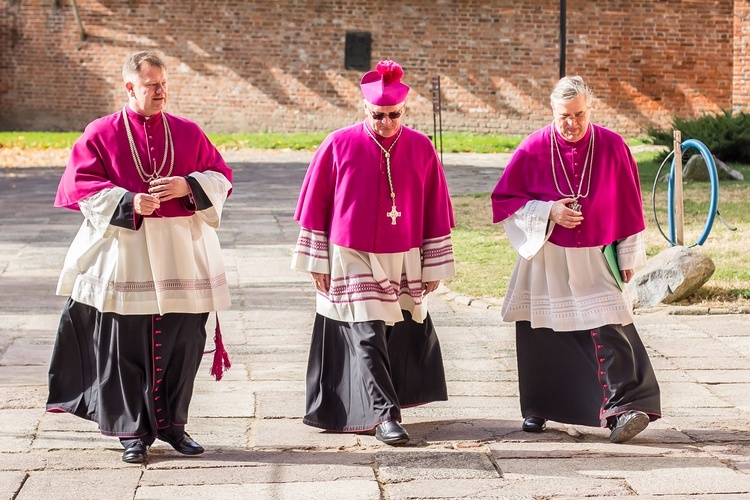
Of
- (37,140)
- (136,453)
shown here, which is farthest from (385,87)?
(37,140)

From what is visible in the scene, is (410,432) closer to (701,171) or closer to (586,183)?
(586,183)

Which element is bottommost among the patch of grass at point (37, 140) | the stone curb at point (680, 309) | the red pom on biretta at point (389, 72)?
the patch of grass at point (37, 140)

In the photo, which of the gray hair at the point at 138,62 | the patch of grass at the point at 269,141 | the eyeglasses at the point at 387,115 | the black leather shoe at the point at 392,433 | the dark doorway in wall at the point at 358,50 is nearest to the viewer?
the gray hair at the point at 138,62

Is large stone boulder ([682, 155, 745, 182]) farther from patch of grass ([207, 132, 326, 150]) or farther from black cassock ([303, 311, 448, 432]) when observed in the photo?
black cassock ([303, 311, 448, 432])

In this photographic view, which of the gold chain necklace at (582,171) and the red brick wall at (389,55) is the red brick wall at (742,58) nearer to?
the red brick wall at (389,55)

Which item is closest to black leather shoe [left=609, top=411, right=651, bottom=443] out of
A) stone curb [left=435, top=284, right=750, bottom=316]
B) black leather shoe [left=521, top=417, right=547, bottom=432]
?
black leather shoe [left=521, top=417, right=547, bottom=432]

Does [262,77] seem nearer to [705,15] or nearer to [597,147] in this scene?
[705,15]

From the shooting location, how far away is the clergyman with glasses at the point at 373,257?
16.5 feet

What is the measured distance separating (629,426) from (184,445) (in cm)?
182

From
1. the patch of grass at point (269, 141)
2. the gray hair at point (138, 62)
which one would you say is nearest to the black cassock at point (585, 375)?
the gray hair at point (138, 62)

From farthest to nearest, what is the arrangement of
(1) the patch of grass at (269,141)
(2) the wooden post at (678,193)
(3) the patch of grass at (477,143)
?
(1) the patch of grass at (269,141), (3) the patch of grass at (477,143), (2) the wooden post at (678,193)

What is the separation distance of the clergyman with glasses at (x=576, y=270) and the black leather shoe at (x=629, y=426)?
0.7 inches

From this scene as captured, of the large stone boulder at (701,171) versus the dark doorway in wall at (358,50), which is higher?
the dark doorway in wall at (358,50)

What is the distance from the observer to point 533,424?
5188 mm
